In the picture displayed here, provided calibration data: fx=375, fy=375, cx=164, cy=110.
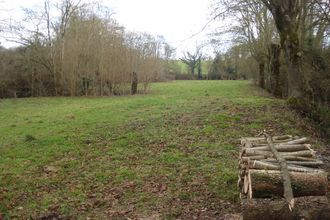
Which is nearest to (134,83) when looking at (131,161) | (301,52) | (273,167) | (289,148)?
(301,52)

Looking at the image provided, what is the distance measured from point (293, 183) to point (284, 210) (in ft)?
1.35

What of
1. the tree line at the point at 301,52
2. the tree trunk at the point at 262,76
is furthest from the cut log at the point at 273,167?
the tree trunk at the point at 262,76

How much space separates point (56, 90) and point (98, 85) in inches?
145

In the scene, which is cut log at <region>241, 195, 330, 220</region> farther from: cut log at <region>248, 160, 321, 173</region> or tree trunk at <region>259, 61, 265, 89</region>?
tree trunk at <region>259, 61, 265, 89</region>

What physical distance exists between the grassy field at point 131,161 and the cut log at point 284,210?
108cm

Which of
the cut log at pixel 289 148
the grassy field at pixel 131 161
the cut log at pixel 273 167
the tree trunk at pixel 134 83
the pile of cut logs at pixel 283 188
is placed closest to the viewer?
the pile of cut logs at pixel 283 188

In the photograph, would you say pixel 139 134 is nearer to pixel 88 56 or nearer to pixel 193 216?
pixel 193 216

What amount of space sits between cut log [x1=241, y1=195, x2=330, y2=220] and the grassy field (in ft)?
3.54

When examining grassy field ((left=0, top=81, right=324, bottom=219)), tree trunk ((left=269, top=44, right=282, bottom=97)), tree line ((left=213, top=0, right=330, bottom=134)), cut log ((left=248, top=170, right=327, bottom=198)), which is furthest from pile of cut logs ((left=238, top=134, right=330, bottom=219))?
tree trunk ((left=269, top=44, right=282, bottom=97))

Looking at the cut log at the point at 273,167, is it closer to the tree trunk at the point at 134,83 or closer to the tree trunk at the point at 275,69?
the tree trunk at the point at 275,69

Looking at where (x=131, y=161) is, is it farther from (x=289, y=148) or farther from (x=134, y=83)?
(x=134, y=83)

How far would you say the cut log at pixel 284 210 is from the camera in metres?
5.46

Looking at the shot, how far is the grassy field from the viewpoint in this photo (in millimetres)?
7168

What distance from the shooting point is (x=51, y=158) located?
33.7 ft
